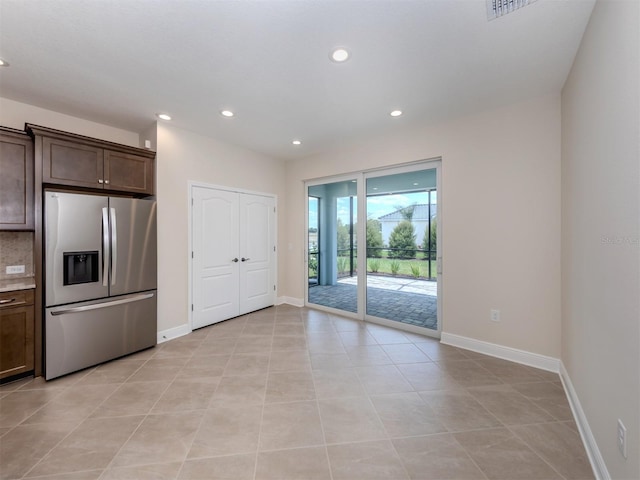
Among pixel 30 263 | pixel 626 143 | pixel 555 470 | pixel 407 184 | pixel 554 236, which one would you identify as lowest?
pixel 555 470

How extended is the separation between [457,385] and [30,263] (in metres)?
4.61

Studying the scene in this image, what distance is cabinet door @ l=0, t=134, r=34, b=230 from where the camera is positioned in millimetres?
2461

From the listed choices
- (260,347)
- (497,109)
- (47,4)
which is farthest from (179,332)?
(497,109)

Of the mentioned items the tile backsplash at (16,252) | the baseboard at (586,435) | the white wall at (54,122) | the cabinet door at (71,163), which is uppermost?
the white wall at (54,122)

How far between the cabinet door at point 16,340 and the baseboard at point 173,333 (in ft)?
3.75

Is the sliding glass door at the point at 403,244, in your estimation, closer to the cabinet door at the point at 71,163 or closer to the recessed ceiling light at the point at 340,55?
the recessed ceiling light at the point at 340,55

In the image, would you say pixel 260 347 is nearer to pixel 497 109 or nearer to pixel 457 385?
pixel 457 385

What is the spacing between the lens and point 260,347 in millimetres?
3234

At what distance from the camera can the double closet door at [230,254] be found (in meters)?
3.85

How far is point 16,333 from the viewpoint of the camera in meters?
2.44

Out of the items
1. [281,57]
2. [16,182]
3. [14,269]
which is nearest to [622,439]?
[281,57]

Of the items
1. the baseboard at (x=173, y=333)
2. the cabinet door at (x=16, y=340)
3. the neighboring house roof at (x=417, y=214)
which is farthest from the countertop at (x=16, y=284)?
the neighboring house roof at (x=417, y=214)

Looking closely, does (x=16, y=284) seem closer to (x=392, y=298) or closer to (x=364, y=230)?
(x=364, y=230)

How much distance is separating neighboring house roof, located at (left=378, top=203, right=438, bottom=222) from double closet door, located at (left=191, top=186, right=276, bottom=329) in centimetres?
213
